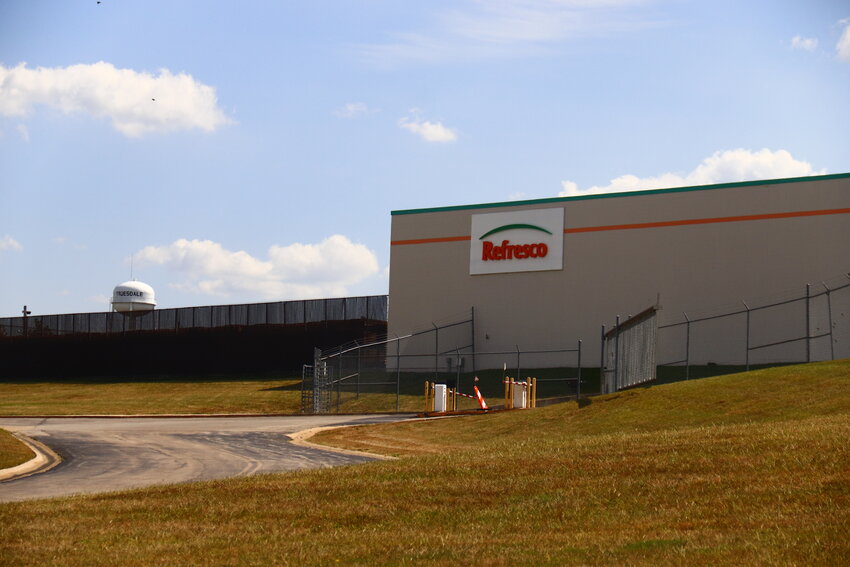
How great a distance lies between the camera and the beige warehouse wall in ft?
150

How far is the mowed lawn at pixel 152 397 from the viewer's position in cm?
4706

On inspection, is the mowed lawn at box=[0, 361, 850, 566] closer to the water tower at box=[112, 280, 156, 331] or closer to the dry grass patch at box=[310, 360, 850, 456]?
the dry grass patch at box=[310, 360, 850, 456]

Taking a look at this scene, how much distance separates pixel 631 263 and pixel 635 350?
19842 mm

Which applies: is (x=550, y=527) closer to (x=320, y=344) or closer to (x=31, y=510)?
(x=31, y=510)

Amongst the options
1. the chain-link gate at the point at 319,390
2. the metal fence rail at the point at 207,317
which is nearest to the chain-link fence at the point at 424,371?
the chain-link gate at the point at 319,390

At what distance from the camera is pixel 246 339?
211 ft

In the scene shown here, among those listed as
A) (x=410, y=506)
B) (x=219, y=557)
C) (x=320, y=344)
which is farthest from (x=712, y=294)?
(x=219, y=557)

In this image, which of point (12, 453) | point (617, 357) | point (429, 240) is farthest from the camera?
point (429, 240)

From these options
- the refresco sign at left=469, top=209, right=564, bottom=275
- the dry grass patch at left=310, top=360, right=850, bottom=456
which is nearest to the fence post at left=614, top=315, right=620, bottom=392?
the dry grass patch at left=310, top=360, right=850, bottom=456

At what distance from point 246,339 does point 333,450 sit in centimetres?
4187

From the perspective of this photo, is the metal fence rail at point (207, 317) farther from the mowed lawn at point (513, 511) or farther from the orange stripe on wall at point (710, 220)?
the mowed lawn at point (513, 511)

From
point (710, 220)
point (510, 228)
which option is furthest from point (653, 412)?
point (510, 228)

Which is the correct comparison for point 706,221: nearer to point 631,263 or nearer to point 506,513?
point 631,263

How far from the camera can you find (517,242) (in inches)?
2100
